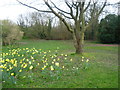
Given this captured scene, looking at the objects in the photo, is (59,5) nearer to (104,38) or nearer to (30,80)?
(30,80)

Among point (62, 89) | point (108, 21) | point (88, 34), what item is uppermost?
point (108, 21)

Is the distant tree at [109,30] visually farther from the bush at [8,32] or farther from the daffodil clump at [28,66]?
the daffodil clump at [28,66]

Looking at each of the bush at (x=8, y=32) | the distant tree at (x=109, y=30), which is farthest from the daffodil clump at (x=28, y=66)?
the distant tree at (x=109, y=30)

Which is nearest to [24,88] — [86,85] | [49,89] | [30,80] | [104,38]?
[30,80]

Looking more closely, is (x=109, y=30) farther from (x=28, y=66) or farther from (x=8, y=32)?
(x=28, y=66)

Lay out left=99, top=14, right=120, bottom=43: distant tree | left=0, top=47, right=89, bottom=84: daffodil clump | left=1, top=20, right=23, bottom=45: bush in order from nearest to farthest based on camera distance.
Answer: left=0, top=47, right=89, bottom=84: daffodil clump → left=1, top=20, right=23, bottom=45: bush → left=99, top=14, right=120, bottom=43: distant tree

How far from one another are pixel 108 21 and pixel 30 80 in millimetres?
19855

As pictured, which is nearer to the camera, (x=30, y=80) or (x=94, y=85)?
(x=94, y=85)

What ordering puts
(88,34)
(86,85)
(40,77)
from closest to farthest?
(86,85) < (40,77) < (88,34)

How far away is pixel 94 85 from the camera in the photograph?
3170 millimetres

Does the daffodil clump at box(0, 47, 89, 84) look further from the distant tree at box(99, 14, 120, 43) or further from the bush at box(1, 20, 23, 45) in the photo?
the distant tree at box(99, 14, 120, 43)

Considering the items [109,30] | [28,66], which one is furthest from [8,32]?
[109,30]

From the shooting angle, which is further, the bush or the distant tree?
the distant tree

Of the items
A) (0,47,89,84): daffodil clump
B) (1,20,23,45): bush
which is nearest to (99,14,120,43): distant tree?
(1,20,23,45): bush
